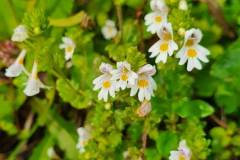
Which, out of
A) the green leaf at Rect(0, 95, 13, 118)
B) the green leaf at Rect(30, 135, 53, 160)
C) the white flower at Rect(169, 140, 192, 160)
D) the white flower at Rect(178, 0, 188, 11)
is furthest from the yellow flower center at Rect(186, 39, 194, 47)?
the green leaf at Rect(0, 95, 13, 118)

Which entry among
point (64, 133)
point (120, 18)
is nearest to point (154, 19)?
point (120, 18)

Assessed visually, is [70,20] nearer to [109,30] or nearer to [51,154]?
[109,30]

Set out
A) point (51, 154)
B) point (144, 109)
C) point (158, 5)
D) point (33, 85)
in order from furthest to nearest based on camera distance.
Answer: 1. point (51, 154)
2. point (158, 5)
3. point (33, 85)
4. point (144, 109)

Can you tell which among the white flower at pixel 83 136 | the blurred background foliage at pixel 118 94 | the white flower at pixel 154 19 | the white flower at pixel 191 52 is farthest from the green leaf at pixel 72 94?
the white flower at pixel 191 52

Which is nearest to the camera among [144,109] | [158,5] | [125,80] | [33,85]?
[125,80]

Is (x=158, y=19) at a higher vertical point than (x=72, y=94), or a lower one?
higher

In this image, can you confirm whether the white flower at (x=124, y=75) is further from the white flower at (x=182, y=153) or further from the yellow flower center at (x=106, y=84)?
the white flower at (x=182, y=153)

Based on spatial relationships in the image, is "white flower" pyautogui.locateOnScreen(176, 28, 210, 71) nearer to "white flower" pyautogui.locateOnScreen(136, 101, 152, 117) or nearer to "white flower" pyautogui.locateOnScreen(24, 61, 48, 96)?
"white flower" pyautogui.locateOnScreen(136, 101, 152, 117)
